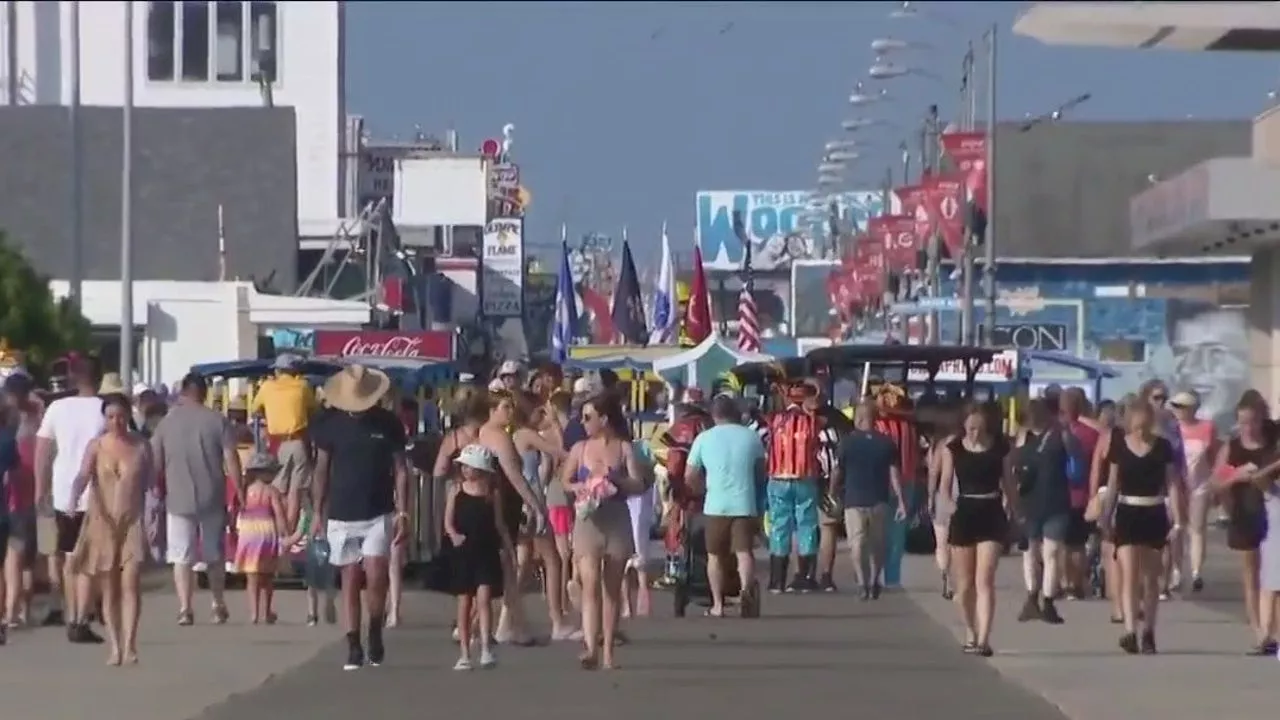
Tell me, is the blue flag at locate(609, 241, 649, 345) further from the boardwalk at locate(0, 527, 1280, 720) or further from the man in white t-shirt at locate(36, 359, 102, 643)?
the man in white t-shirt at locate(36, 359, 102, 643)

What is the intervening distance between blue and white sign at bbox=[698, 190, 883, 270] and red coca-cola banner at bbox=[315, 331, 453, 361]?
71.3 metres

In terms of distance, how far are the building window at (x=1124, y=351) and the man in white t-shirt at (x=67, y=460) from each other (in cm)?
4290

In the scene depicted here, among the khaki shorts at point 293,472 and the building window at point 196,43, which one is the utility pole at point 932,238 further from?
the khaki shorts at point 293,472

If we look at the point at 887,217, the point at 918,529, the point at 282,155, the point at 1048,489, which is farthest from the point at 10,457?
the point at 282,155

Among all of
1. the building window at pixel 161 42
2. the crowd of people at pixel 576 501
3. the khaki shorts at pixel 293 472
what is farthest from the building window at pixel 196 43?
the khaki shorts at pixel 293 472

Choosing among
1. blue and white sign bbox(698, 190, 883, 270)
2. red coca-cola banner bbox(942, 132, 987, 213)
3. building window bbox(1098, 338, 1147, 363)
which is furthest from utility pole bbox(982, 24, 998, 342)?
blue and white sign bbox(698, 190, 883, 270)

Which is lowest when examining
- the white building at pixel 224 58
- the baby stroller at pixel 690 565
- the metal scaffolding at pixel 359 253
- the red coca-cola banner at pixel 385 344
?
the baby stroller at pixel 690 565

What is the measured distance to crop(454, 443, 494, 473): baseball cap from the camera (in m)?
16.8

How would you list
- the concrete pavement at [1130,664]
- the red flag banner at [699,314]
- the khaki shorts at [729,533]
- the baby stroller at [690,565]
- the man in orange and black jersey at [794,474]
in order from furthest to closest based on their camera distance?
1. the red flag banner at [699,314]
2. the man in orange and black jersey at [794,474]
3. the baby stroller at [690,565]
4. the khaki shorts at [729,533]
5. the concrete pavement at [1130,664]

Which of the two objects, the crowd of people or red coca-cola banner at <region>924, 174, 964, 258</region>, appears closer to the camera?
the crowd of people

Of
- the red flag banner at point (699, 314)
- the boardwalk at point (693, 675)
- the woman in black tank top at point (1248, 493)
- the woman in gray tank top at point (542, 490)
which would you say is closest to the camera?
the boardwalk at point (693, 675)

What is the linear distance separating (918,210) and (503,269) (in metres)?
27.1

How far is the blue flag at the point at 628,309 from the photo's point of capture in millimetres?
50156

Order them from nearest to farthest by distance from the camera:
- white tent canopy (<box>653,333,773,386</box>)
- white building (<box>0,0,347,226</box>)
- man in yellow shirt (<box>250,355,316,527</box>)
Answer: man in yellow shirt (<box>250,355,316,527</box>)
white tent canopy (<box>653,333,773,386</box>)
white building (<box>0,0,347,226</box>)
